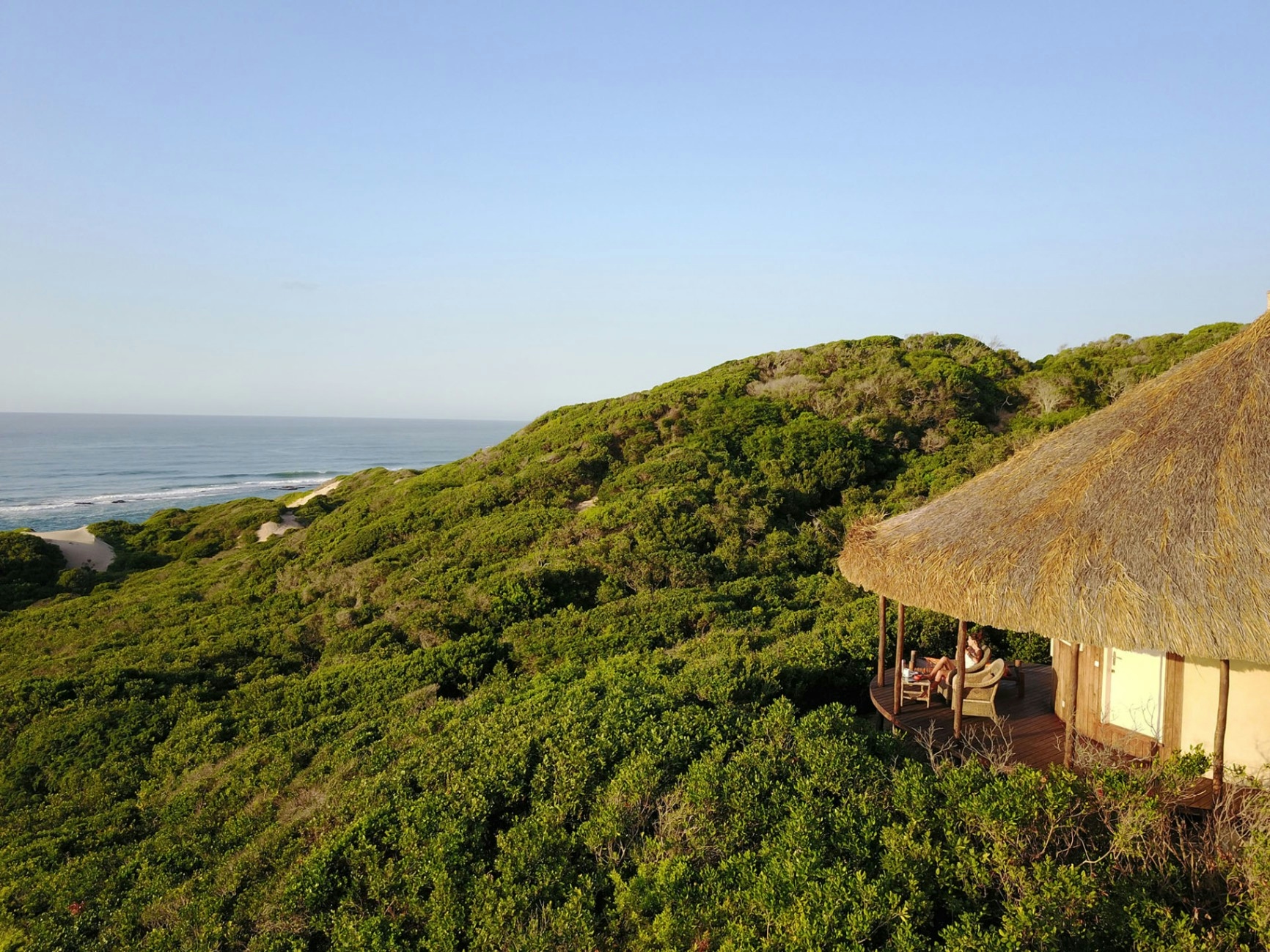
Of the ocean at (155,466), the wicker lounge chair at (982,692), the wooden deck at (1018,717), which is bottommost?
the ocean at (155,466)

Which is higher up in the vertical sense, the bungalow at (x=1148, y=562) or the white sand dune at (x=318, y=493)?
the bungalow at (x=1148, y=562)

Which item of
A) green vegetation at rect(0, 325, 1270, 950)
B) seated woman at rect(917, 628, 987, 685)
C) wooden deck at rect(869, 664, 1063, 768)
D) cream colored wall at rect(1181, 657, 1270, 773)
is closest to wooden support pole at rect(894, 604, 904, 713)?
wooden deck at rect(869, 664, 1063, 768)

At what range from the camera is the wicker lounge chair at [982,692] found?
746 cm

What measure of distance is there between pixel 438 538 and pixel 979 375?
20.7 m

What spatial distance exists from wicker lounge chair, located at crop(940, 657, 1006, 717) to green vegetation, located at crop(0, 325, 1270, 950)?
120 centimetres

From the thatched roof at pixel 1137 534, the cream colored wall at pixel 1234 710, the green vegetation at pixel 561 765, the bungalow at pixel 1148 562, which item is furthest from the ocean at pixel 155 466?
the cream colored wall at pixel 1234 710

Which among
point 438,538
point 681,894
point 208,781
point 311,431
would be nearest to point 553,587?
point 438,538

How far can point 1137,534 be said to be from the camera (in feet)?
19.7

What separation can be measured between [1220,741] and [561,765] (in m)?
5.49

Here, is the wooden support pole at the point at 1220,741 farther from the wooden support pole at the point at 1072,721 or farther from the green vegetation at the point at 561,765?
the wooden support pole at the point at 1072,721

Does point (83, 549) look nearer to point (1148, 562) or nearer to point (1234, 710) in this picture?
point (1148, 562)

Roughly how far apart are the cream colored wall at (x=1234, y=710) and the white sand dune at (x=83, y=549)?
105 feet

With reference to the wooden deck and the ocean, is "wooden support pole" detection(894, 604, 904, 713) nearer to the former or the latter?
the wooden deck

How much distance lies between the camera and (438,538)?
19.5 meters
